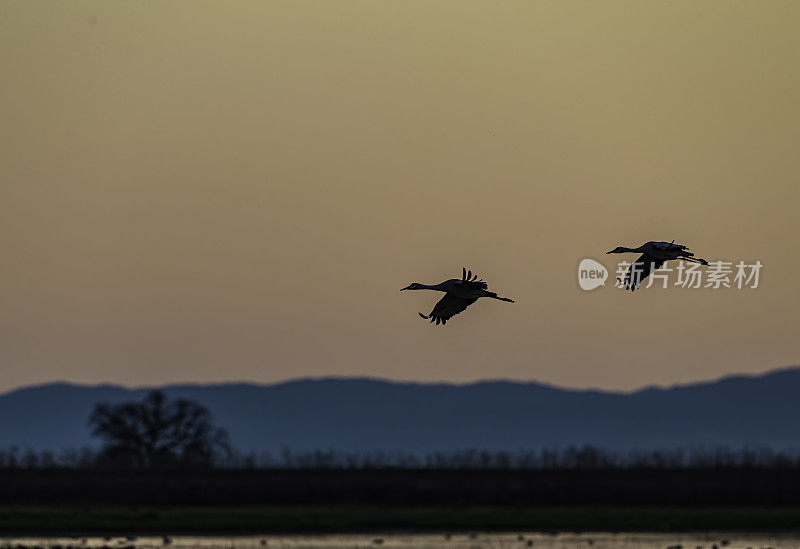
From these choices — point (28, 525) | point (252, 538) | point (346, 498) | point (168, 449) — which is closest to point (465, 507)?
point (346, 498)

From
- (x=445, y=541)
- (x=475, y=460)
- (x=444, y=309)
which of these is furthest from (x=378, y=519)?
(x=444, y=309)

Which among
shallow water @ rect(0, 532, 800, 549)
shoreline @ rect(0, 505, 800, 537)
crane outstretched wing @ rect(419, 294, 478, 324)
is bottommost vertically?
shallow water @ rect(0, 532, 800, 549)

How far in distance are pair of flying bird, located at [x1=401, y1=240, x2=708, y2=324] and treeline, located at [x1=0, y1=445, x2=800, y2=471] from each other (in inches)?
1733

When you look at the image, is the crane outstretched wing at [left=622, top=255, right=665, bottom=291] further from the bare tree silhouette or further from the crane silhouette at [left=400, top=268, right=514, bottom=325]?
the bare tree silhouette

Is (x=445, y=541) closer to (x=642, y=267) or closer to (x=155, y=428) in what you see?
(x=642, y=267)

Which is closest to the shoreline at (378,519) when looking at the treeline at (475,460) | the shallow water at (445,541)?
the shallow water at (445,541)

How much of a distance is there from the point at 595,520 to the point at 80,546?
812 inches

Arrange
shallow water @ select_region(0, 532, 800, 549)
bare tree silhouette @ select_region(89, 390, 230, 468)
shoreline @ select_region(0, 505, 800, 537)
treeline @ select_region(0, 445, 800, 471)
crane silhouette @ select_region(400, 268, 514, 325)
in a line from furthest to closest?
bare tree silhouette @ select_region(89, 390, 230, 468)
treeline @ select_region(0, 445, 800, 471)
shoreline @ select_region(0, 505, 800, 537)
shallow water @ select_region(0, 532, 800, 549)
crane silhouette @ select_region(400, 268, 514, 325)

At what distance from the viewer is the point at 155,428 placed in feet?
380

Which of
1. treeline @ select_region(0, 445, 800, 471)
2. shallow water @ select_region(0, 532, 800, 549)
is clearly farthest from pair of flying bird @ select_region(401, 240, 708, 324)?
treeline @ select_region(0, 445, 800, 471)

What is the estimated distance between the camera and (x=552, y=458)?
267 feet

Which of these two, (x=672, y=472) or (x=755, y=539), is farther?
(x=672, y=472)

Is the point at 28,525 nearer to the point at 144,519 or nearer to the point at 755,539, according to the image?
the point at 144,519

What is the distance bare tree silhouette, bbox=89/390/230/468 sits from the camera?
371ft
